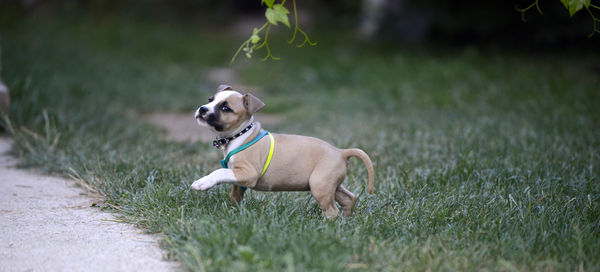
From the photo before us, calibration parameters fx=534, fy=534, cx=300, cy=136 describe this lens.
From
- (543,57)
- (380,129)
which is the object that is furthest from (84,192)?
(543,57)

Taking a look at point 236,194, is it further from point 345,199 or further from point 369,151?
point 369,151

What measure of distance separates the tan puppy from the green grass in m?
0.20

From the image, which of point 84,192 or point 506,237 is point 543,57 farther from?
point 84,192

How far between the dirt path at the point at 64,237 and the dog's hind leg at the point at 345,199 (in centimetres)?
114

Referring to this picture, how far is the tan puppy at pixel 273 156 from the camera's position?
3.10m

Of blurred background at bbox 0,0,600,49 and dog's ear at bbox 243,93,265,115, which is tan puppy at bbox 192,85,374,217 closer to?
dog's ear at bbox 243,93,265,115

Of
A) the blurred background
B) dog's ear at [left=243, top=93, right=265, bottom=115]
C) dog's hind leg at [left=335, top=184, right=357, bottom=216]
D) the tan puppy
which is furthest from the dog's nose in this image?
the blurred background

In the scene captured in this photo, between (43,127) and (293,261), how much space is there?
3.93 metres

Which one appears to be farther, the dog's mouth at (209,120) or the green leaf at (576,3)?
the dog's mouth at (209,120)

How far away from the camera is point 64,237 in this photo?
3.04 meters

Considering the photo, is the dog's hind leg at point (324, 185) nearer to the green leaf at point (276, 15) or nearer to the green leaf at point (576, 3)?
the green leaf at point (276, 15)

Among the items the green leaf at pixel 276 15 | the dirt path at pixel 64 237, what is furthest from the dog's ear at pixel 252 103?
the dirt path at pixel 64 237

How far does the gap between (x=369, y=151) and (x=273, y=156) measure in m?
2.15

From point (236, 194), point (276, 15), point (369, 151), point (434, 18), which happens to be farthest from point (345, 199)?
point (434, 18)
